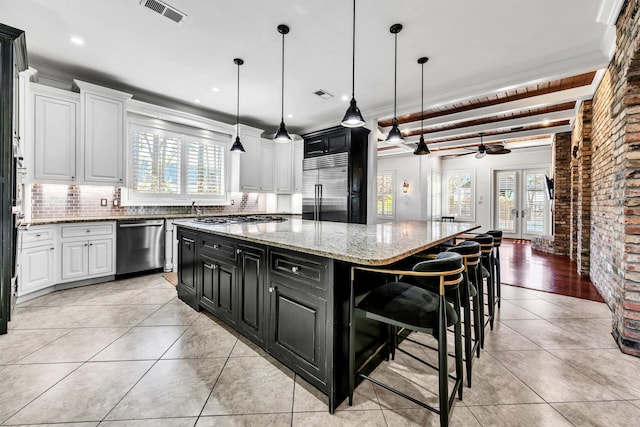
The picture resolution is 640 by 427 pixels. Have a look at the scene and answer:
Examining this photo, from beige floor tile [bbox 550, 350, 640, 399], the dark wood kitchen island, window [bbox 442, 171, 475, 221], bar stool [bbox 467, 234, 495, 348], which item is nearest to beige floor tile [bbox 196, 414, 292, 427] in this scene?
the dark wood kitchen island

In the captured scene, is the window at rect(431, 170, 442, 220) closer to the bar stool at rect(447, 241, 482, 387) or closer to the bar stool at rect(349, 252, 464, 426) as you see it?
the bar stool at rect(447, 241, 482, 387)

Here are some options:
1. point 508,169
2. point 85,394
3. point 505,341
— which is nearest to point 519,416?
point 505,341

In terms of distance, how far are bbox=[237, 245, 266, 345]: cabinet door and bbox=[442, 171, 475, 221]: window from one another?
930 cm

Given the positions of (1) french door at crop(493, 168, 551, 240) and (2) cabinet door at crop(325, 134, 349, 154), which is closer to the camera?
(2) cabinet door at crop(325, 134, 349, 154)

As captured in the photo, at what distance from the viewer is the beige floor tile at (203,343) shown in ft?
6.84

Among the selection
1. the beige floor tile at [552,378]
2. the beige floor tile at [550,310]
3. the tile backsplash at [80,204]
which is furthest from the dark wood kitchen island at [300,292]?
the tile backsplash at [80,204]

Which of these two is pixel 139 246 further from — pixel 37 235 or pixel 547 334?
pixel 547 334

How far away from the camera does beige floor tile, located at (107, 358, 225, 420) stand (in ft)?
4.96

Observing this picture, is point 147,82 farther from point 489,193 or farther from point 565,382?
point 489,193

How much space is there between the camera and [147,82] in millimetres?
4043

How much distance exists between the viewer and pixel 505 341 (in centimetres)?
231

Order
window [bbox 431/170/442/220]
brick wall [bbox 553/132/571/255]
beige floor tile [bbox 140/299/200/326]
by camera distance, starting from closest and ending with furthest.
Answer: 1. beige floor tile [bbox 140/299/200/326]
2. brick wall [bbox 553/132/571/255]
3. window [bbox 431/170/442/220]

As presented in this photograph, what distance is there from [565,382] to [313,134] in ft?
16.6

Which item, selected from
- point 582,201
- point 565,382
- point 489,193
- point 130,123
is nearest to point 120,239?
point 130,123
